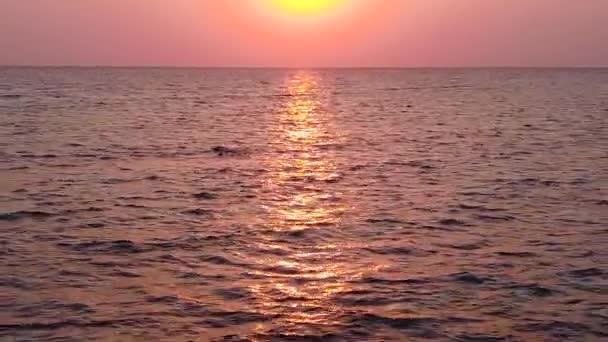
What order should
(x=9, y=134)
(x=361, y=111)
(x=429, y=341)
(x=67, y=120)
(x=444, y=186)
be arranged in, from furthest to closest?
(x=361, y=111) < (x=67, y=120) < (x=9, y=134) < (x=444, y=186) < (x=429, y=341)

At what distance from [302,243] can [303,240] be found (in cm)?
33

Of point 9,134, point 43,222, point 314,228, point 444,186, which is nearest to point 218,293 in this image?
point 314,228

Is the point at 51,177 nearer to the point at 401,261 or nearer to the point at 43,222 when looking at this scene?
the point at 43,222

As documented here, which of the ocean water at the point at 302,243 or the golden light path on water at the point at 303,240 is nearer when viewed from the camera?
the ocean water at the point at 302,243

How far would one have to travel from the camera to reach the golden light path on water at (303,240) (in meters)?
13.5

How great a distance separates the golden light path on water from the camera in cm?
1346

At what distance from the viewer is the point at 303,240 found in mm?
18781

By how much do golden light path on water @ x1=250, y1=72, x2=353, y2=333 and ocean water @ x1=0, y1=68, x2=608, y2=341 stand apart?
0.22ft

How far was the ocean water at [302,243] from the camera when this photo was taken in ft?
41.9

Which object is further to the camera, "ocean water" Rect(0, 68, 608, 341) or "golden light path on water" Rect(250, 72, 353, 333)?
"golden light path on water" Rect(250, 72, 353, 333)

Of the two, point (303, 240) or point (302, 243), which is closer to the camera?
point (302, 243)

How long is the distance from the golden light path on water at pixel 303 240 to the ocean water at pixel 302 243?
68mm

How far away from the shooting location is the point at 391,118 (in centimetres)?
6569

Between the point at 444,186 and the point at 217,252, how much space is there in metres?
11.9
